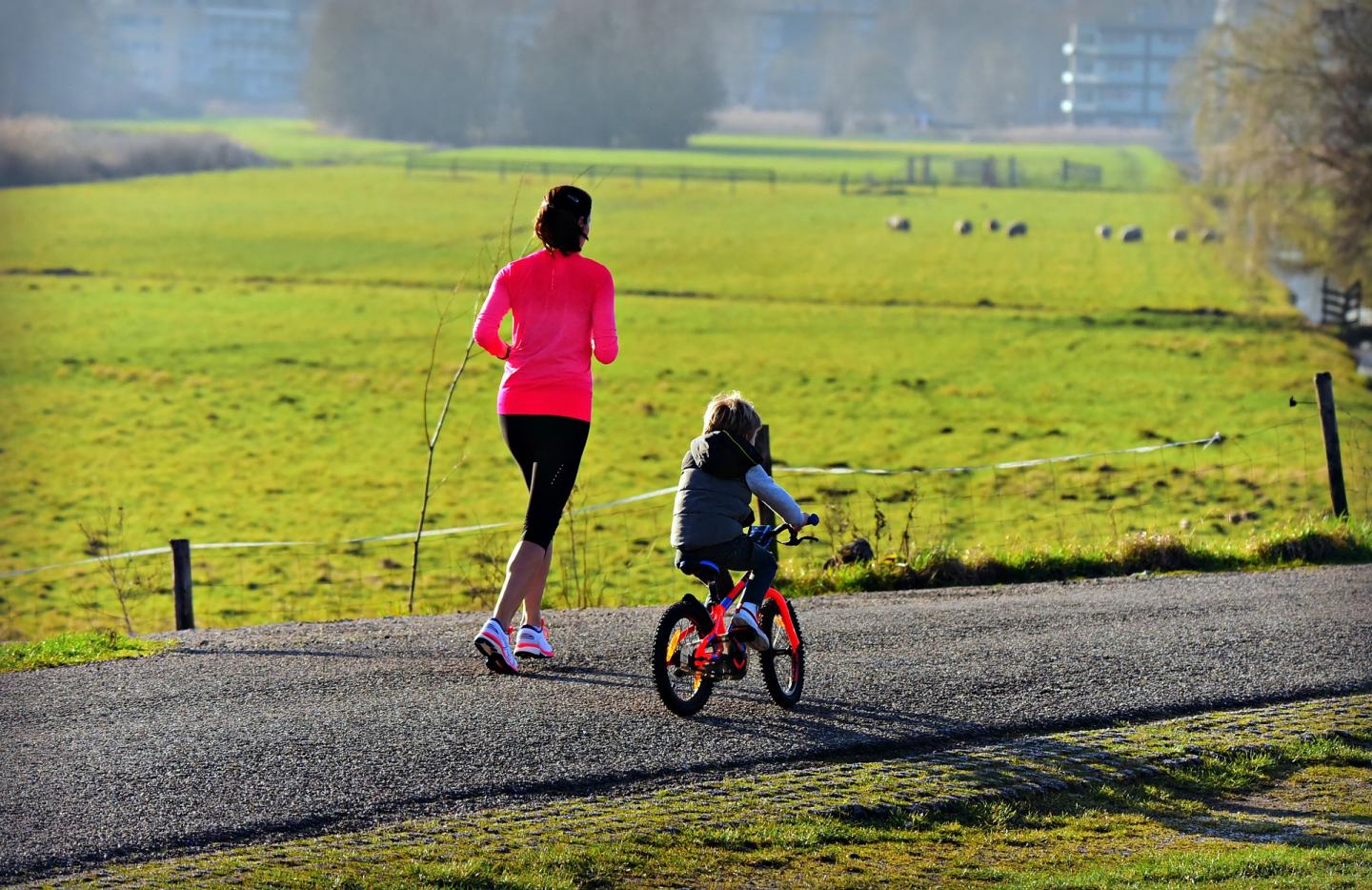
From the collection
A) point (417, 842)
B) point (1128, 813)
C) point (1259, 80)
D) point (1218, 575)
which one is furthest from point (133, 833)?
point (1259, 80)

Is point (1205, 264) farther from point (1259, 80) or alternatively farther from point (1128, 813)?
point (1128, 813)

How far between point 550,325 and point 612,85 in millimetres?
156412

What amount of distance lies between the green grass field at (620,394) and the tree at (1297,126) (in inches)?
97.4

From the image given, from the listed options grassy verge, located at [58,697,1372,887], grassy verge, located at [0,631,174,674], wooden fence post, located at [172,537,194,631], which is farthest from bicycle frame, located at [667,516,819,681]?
wooden fence post, located at [172,537,194,631]

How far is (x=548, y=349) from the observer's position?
23.6 ft

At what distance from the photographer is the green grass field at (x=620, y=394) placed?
19438mm

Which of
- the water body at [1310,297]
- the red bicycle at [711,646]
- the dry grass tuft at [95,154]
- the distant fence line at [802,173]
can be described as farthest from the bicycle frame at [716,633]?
the distant fence line at [802,173]

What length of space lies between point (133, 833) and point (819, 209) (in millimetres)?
79029

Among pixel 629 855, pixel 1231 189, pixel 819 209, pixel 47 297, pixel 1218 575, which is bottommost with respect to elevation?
pixel 629 855

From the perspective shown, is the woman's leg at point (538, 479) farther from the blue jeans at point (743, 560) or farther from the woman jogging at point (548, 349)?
the blue jeans at point (743, 560)

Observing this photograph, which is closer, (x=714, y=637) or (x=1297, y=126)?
(x=714, y=637)

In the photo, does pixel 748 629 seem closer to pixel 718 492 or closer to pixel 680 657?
pixel 680 657

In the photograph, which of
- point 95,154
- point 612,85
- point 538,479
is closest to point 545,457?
point 538,479

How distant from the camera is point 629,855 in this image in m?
5.35
